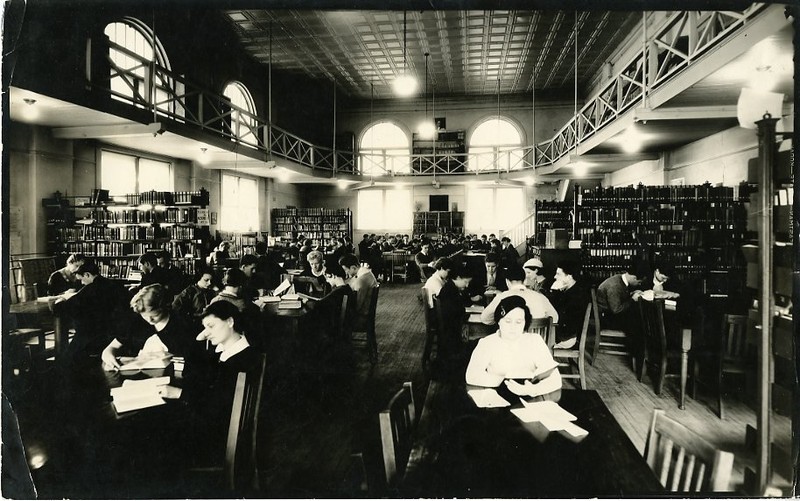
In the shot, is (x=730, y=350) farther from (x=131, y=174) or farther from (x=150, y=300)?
(x=131, y=174)

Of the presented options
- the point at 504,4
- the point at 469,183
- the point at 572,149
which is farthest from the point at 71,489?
the point at 469,183

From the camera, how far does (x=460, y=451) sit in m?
1.91

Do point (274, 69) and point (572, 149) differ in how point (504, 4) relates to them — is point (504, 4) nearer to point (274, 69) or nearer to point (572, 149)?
point (572, 149)

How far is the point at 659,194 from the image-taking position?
770 cm

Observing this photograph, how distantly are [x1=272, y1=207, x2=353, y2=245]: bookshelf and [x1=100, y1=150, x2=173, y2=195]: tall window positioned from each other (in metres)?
4.53

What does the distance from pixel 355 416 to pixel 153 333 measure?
166 centimetres

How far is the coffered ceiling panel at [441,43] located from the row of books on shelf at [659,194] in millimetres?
4114

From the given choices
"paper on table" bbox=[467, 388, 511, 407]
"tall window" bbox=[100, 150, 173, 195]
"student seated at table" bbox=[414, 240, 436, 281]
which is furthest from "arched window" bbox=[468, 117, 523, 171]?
"paper on table" bbox=[467, 388, 511, 407]

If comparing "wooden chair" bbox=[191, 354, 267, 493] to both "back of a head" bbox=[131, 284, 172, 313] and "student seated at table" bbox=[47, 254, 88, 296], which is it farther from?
"student seated at table" bbox=[47, 254, 88, 296]

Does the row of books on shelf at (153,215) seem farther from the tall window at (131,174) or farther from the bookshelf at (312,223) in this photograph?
the bookshelf at (312,223)

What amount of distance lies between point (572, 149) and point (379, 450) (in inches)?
350

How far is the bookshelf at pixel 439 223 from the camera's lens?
16.4 metres

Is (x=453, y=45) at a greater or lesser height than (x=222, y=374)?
greater

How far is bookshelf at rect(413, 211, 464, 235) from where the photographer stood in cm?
1638
